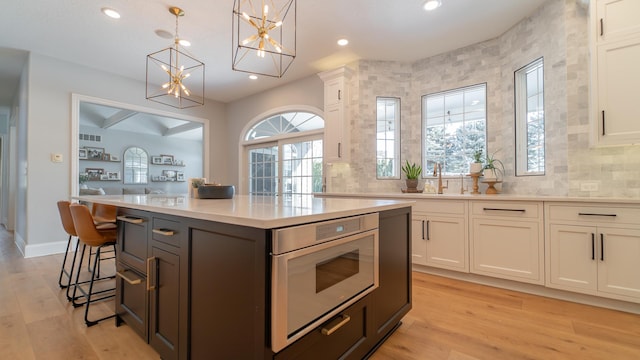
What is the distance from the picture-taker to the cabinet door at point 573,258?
2248mm

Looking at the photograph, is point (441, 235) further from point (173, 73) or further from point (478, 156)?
point (173, 73)

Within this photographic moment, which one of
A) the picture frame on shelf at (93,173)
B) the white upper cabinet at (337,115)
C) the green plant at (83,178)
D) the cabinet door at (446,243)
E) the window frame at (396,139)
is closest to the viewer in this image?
the cabinet door at (446,243)

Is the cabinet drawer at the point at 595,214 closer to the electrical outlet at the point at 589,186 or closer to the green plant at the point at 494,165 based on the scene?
the electrical outlet at the point at 589,186

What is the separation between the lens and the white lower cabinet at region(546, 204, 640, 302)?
2.12 m

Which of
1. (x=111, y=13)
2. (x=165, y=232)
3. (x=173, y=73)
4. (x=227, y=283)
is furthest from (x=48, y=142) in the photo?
(x=227, y=283)

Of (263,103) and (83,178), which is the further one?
(83,178)

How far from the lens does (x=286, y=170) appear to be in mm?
5188

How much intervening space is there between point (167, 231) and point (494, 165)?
11.6 ft

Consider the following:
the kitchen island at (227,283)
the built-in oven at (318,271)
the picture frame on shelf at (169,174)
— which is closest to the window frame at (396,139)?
the kitchen island at (227,283)

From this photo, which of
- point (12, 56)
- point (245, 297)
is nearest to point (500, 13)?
point (245, 297)

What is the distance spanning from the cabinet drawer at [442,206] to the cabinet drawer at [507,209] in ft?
0.39


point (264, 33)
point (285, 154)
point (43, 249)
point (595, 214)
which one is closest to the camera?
point (264, 33)

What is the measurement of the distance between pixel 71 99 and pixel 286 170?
11.3 ft

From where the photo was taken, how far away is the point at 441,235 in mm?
2988
